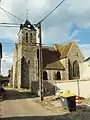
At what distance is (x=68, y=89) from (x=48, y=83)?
35.0 feet

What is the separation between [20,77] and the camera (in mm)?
50250

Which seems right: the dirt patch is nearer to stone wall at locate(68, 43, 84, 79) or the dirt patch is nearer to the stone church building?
the stone church building

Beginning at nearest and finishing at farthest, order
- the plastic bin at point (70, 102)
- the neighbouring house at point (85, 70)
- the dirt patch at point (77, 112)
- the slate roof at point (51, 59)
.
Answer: the dirt patch at point (77, 112) < the plastic bin at point (70, 102) < the neighbouring house at point (85, 70) < the slate roof at point (51, 59)

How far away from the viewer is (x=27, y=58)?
2048 inches

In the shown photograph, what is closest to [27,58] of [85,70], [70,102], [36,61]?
[36,61]

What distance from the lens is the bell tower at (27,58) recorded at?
166ft

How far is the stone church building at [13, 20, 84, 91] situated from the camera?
51.0 meters

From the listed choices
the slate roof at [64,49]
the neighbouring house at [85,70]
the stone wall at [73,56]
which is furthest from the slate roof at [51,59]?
the neighbouring house at [85,70]

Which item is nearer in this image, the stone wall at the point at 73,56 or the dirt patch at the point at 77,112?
the dirt patch at the point at 77,112

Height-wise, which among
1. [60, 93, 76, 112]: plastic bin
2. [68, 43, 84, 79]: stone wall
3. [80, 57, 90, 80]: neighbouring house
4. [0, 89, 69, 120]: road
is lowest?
[0, 89, 69, 120]: road

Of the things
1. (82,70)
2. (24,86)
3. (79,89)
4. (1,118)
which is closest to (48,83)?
(82,70)

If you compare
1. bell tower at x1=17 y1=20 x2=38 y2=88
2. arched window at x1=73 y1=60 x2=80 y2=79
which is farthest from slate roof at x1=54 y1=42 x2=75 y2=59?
bell tower at x1=17 y1=20 x2=38 y2=88

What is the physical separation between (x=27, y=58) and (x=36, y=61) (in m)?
1.97

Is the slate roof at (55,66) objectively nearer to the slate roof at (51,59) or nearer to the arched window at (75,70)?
the slate roof at (51,59)
